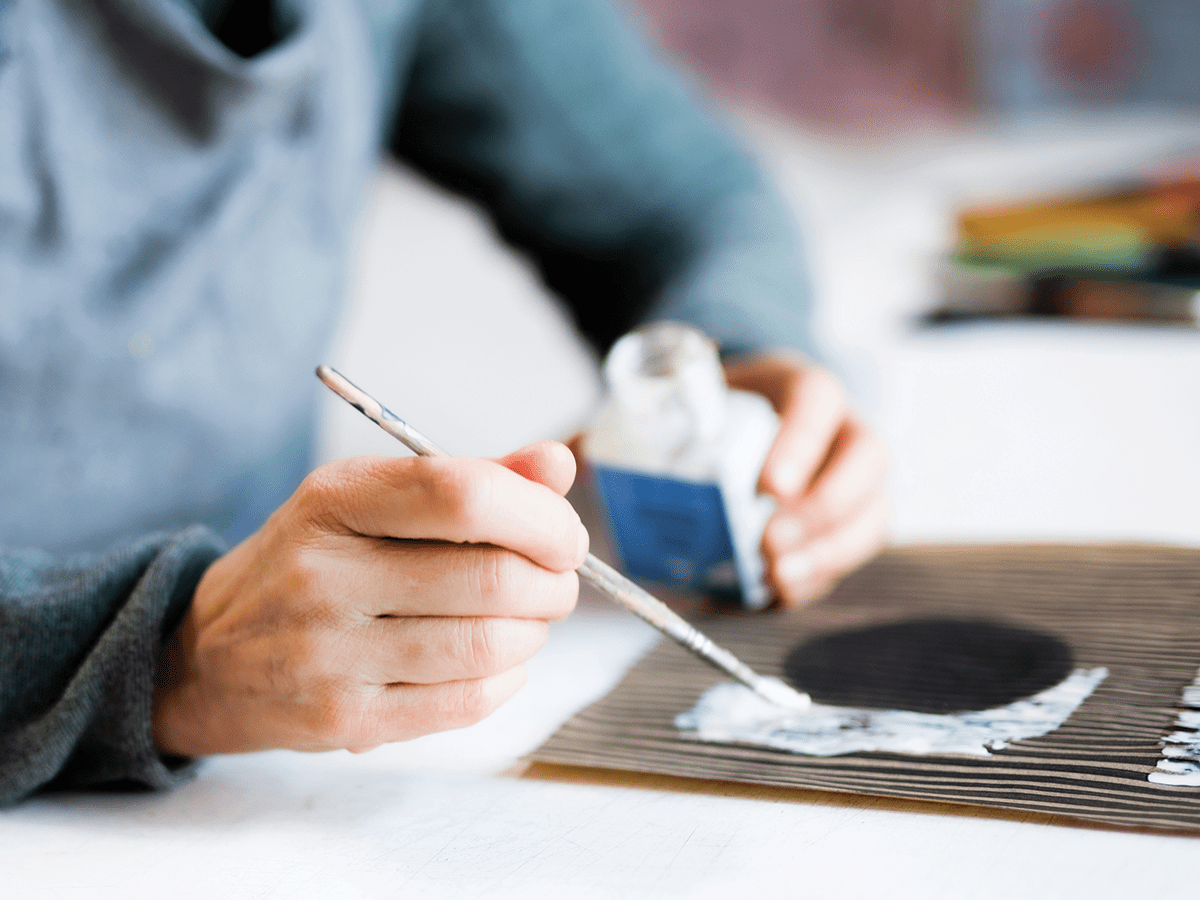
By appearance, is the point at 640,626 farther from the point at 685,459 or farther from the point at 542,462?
the point at 542,462

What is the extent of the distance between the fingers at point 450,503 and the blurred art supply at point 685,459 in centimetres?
15

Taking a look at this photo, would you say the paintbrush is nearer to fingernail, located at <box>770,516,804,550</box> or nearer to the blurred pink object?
fingernail, located at <box>770,516,804,550</box>

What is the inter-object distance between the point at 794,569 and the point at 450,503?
259 mm

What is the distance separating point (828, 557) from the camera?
1.79ft

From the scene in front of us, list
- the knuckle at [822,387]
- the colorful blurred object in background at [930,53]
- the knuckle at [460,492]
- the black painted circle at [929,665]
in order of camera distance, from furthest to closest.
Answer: the colorful blurred object in background at [930,53], the knuckle at [822,387], the black painted circle at [929,665], the knuckle at [460,492]

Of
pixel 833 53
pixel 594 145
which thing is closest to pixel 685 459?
pixel 594 145

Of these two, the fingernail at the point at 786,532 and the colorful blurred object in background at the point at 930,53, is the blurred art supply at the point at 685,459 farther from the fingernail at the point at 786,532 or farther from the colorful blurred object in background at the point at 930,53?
the colorful blurred object in background at the point at 930,53

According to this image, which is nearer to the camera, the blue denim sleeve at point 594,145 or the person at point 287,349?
the person at point 287,349

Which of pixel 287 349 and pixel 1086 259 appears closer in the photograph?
pixel 287 349

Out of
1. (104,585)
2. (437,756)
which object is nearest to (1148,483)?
(437,756)

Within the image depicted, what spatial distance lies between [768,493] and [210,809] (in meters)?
0.31

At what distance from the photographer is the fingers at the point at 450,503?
33 centimetres

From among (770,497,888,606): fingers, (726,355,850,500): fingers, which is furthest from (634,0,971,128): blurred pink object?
(770,497,888,606): fingers

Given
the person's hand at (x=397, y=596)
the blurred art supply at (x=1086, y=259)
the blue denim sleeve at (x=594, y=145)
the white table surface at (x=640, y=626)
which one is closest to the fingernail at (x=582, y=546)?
the person's hand at (x=397, y=596)
